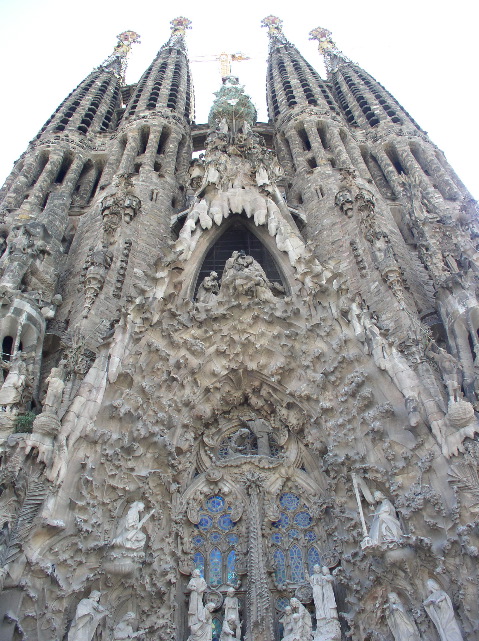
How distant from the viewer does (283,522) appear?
8.78m

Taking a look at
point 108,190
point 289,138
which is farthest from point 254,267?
point 289,138

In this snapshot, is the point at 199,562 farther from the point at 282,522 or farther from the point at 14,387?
the point at 14,387

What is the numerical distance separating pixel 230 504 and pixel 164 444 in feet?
5.17

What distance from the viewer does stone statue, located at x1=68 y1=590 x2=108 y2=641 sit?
6.27 metres

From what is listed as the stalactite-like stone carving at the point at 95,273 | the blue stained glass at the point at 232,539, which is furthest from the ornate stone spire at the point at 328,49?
the blue stained glass at the point at 232,539

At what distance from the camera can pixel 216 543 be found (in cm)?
852

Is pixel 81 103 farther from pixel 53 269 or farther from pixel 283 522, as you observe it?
pixel 283 522

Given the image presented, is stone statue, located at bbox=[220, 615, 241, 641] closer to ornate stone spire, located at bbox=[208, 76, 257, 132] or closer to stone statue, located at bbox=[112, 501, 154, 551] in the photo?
stone statue, located at bbox=[112, 501, 154, 551]

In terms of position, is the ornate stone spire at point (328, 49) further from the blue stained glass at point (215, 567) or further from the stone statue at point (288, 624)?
the stone statue at point (288, 624)

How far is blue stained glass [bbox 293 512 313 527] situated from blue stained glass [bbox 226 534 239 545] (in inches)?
35.4

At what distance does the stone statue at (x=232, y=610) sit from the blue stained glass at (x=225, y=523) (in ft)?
3.56

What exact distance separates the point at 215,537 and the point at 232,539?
25 cm

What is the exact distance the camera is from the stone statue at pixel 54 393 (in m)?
7.49

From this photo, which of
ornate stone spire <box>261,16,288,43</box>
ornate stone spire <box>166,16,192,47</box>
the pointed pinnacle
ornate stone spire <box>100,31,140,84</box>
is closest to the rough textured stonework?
ornate stone spire <box>100,31,140,84</box>
